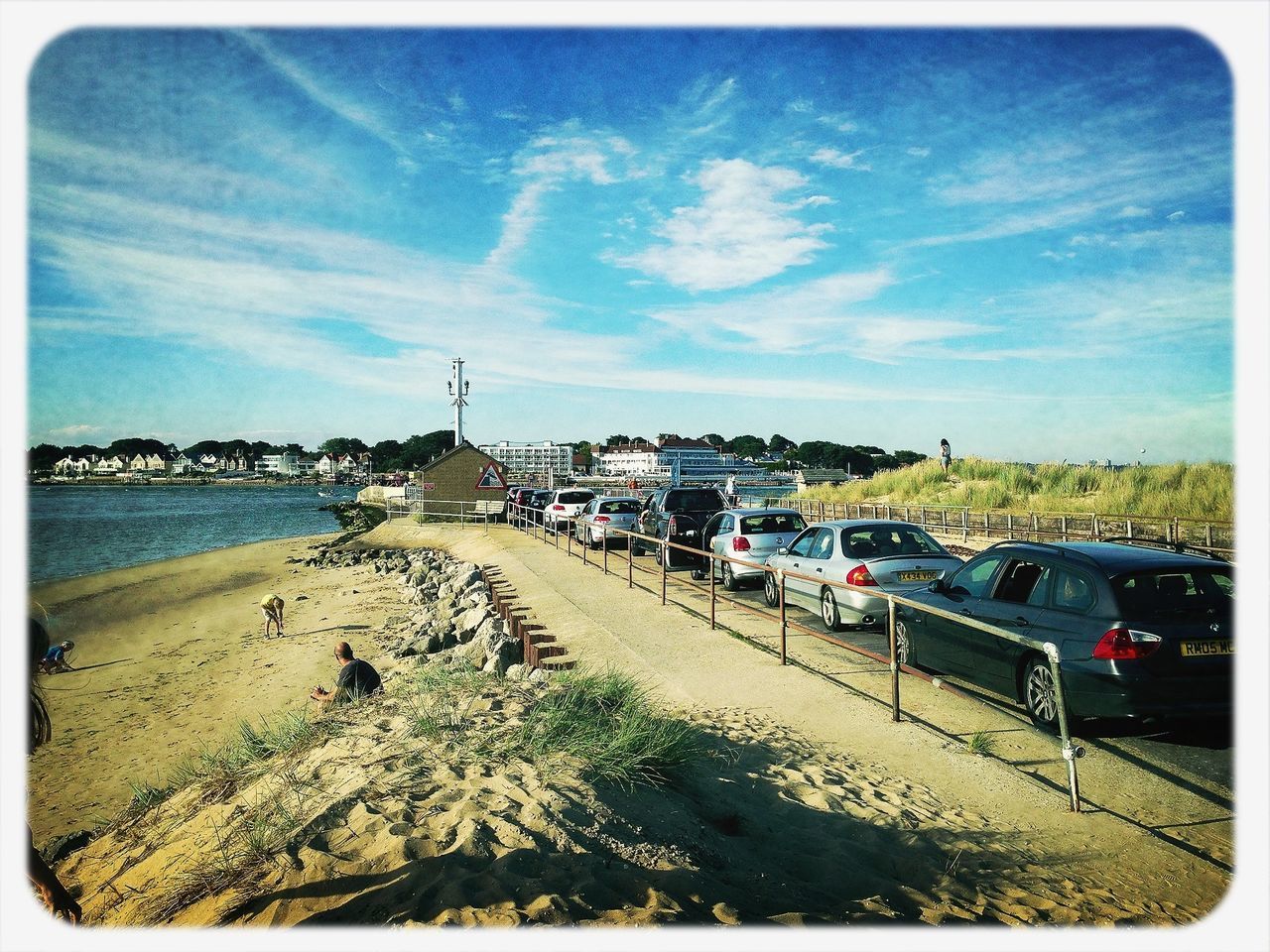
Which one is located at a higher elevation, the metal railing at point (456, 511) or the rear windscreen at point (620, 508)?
the rear windscreen at point (620, 508)

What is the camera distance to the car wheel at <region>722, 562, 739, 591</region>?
50.2ft

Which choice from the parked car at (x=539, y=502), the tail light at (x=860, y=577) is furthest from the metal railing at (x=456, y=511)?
the tail light at (x=860, y=577)

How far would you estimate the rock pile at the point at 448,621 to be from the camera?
36.8 ft

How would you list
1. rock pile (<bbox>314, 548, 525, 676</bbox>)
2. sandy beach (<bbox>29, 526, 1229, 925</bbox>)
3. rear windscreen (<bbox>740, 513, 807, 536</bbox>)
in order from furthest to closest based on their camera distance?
rear windscreen (<bbox>740, 513, 807, 536</bbox>) < rock pile (<bbox>314, 548, 525, 676</bbox>) < sandy beach (<bbox>29, 526, 1229, 925</bbox>)

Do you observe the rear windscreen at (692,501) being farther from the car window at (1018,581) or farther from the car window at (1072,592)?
the car window at (1072,592)

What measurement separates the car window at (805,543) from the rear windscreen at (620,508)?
37.1 ft

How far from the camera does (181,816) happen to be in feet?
18.0

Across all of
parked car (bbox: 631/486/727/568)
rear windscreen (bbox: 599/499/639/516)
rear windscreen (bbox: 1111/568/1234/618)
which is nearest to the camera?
rear windscreen (bbox: 1111/568/1234/618)

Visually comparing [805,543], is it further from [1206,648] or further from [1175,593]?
[1206,648]

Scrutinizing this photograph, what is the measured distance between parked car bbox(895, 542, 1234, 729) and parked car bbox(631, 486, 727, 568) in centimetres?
1122

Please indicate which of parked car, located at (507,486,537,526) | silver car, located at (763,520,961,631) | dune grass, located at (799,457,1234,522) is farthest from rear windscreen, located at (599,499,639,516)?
silver car, located at (763,520,961,631)

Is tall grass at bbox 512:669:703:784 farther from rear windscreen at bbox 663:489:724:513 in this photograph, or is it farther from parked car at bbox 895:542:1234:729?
rear windscreen at bbox 663:489:724:513

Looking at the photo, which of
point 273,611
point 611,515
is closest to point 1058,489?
point 611,515

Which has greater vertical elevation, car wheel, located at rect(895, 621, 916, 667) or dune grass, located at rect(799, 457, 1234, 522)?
dune grass, located at rect(799, 457, 1234, 522)
